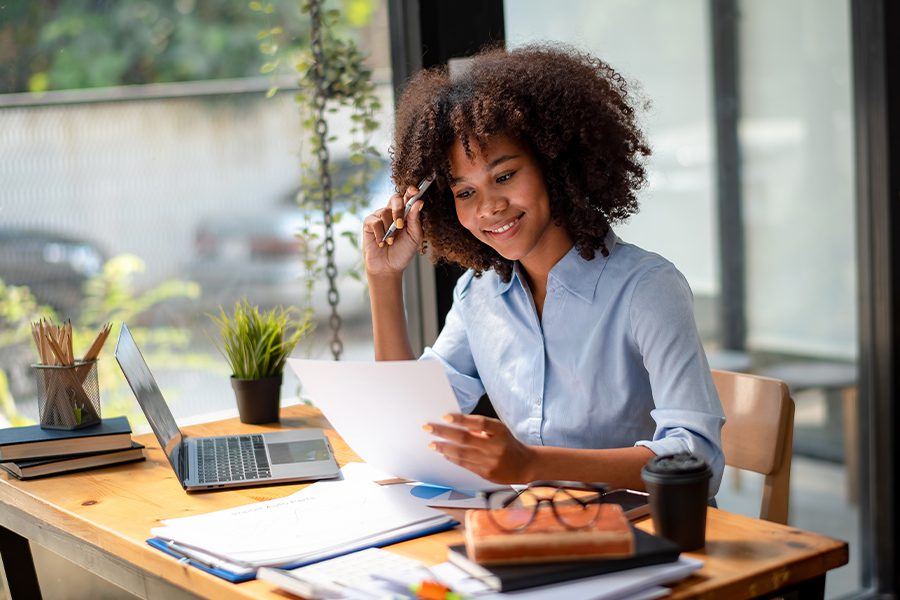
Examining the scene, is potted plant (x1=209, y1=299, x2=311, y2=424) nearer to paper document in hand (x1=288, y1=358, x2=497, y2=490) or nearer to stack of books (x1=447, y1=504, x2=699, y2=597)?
paper document in hand (x1=288, y1=358, x2=497, y2=490)

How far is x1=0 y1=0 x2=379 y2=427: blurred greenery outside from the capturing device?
230 centimetres

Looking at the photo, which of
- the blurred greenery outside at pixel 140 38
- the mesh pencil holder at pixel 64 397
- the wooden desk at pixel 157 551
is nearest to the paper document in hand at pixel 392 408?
the wooden desk at pixel 157 551

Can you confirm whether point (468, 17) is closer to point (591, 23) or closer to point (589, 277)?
point (591, 23)

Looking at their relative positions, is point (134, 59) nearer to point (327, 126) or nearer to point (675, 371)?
point (327, 126)

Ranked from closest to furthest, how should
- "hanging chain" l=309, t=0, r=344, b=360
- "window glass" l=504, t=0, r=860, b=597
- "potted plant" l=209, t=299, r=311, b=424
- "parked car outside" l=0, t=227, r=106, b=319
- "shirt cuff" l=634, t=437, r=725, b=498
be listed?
1. "shirt cuff" l=634, t=437, r=725, b=498
2. "potted plant" l=209, t=299, r=311, b=424
3. "parked car outside" l=0, t=227, r=106, b=319
4. "hanging chain" l=309, t=0, r=344, b=360
5. "window glass" l=504, t=0, r=860, b=597

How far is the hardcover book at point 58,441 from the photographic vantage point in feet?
6.13

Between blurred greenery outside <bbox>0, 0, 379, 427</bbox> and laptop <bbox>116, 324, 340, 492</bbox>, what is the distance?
499 millimetres

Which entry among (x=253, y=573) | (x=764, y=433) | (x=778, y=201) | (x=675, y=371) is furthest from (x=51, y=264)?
(x=778, y=201)

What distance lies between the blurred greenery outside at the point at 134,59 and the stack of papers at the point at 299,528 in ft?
3.22

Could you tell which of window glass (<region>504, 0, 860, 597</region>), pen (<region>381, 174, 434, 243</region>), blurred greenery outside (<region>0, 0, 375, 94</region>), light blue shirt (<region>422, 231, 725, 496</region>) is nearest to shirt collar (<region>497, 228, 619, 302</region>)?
light blue shirt (<region>422, 231, 725, 496</region>)

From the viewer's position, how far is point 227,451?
6.35 ft

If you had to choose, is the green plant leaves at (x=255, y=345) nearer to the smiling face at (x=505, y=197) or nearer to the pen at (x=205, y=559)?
the smiling face at (x=505, y=197)

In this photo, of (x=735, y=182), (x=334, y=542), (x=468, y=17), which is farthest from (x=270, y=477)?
(x=735, y=182)

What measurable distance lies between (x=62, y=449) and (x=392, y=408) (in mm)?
725
